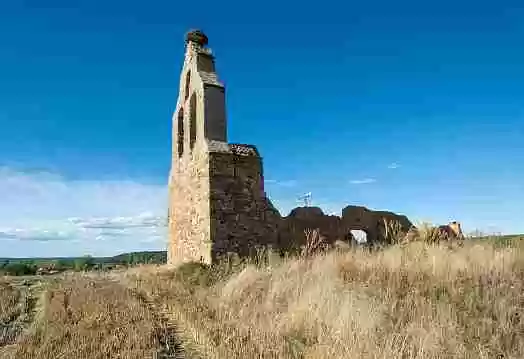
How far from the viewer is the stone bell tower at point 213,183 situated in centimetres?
1245

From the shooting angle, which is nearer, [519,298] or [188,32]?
[519,298]

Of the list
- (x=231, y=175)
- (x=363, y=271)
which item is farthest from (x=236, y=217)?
(x=363, y=271)

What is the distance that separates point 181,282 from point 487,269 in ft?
21.4

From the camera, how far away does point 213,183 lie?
12.5m

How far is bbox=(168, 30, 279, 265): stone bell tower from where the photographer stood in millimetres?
12445

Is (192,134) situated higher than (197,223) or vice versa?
(192,134)

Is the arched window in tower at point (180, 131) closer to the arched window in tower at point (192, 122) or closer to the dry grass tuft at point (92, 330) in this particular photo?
the arched window in tower at point (192, 122)

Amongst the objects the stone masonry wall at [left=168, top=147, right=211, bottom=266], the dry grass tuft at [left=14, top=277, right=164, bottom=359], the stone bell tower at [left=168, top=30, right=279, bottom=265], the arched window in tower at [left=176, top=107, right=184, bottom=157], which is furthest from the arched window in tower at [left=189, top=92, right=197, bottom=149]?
the dry grass tuft at [left=14, top=277, right=164, bottom=359]

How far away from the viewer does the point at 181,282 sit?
10266 mm

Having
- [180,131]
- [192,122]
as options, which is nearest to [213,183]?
[192,122]

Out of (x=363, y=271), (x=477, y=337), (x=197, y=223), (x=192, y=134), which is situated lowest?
(x=477, y=337)

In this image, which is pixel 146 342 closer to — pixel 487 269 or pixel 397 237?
pixel 487 269

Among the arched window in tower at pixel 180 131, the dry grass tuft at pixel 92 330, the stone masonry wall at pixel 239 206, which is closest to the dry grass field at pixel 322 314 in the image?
the dry grass tuft at pixel 92 330

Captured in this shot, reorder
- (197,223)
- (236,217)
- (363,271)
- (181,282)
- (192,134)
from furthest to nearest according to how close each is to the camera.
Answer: (192,134), (197,223), (236,217), (181,282), (363,271)
